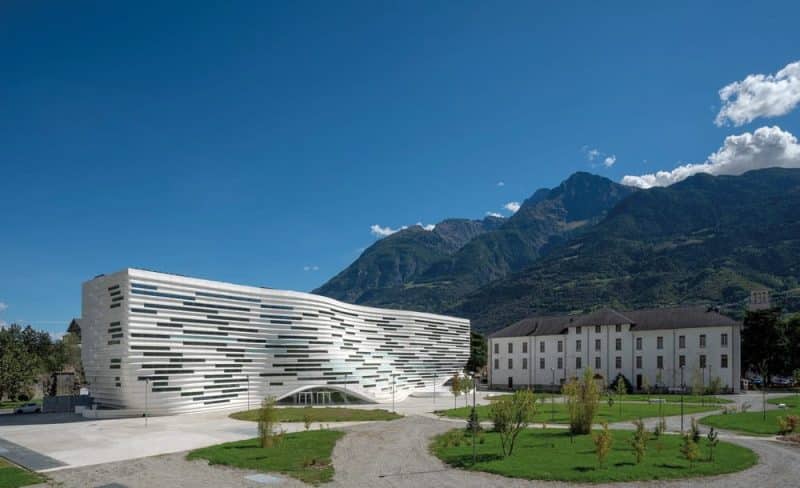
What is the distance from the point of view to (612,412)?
2048 inches

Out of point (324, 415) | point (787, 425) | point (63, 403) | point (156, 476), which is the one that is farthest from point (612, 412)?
point (63, 403)

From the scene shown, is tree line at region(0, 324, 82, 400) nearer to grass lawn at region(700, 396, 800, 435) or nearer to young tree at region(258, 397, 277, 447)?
young tree at region(258, 397, 277, 447)

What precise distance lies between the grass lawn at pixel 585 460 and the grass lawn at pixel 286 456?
20.3ft

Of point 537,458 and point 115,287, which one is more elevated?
point 115,287

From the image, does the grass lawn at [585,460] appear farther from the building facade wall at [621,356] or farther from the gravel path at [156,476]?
the building facade wall at [621,356]

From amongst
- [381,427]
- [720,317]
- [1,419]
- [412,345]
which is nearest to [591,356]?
[720,317]

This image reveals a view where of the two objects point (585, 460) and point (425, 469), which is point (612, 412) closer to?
point (585, 460)

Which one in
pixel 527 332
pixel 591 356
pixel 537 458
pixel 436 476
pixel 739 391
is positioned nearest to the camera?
pixel 436 476

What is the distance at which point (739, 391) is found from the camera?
7781 centimetres

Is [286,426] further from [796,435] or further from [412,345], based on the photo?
[412,345]

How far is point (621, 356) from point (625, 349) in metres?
1.29

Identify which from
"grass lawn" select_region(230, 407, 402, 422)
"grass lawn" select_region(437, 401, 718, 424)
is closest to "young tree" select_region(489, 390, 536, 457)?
"grass lawn" select_region(437, 401, 718, 424)

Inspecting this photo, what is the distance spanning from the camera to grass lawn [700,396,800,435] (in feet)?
128

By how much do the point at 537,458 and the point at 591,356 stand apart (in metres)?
68.3
